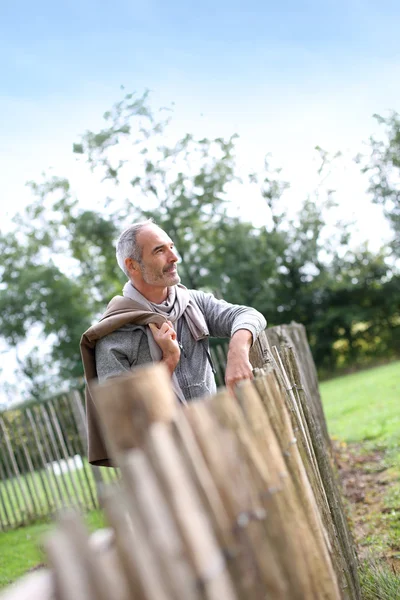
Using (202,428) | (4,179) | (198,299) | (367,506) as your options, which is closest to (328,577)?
(202,428)

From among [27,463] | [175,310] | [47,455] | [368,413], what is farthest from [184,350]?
[368,413]

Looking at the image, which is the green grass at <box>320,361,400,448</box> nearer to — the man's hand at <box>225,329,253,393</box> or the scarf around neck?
the scarf around neck

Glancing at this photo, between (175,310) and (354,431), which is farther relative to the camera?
(354,431)

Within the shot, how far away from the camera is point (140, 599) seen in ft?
5.21

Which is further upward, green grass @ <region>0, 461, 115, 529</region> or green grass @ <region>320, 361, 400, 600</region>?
green grass @ <region>0, 461, 115, 529</region>

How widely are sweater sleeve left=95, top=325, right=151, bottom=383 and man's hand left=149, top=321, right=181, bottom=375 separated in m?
0.11

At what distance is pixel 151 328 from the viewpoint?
11.9ft

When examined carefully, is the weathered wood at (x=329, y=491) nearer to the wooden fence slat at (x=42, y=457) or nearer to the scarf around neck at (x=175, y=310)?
the scarf around neck at (x=175, y=310)

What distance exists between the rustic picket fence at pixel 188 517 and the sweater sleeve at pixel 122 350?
141cm

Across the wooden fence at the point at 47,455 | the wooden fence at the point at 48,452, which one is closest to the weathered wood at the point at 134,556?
the wooden fence at the point at 48,452

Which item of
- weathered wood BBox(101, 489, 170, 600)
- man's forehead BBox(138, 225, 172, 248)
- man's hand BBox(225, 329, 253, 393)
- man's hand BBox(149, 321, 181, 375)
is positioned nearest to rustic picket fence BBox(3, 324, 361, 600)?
weathered wood BBox(101, 489, 170, 600)

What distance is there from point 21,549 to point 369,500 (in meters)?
4.02

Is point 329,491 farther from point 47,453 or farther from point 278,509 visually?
point 47,453

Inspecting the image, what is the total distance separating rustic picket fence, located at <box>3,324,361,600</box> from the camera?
1571mm
